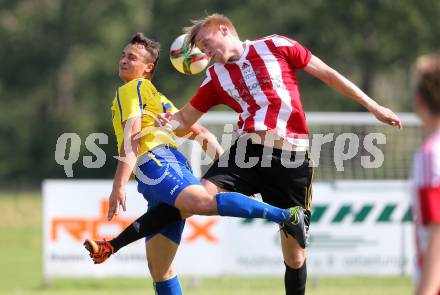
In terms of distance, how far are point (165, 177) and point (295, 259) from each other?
995 mm

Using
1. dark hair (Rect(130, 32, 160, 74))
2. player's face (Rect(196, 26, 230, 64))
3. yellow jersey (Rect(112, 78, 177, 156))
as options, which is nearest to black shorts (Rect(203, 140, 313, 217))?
yellow jersey (Rect(112, 78, 177, 156))

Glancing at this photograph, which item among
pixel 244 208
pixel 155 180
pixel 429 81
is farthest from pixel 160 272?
pixel 429 81

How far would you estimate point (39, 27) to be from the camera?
37.4 m

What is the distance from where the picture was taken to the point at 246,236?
10.7 m

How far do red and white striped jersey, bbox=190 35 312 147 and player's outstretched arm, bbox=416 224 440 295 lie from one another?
8.83 ft

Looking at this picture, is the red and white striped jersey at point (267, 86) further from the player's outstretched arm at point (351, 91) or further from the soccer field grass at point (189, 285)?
the soccer field grass at point (189, 285)

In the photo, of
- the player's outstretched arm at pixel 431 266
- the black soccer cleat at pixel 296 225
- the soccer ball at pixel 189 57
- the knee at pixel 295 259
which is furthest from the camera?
the soccer ball at pixel 189 57

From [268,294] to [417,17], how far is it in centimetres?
2330

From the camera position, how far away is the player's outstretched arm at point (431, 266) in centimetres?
298

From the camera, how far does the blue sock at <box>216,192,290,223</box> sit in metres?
5.43

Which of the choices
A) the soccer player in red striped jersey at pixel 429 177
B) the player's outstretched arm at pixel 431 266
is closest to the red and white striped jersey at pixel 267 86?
the soccer player in red striped jersey at pixel 429 177

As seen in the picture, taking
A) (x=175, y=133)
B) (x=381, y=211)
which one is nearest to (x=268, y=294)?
(x=381, y=211)

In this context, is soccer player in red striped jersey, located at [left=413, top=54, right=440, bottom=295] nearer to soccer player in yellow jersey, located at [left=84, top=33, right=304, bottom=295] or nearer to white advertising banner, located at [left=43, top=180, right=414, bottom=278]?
soccer player in yellow jersey, located at [left=84, top=33, right=304, bottom=295]

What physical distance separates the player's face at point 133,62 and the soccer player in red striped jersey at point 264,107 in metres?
0.39
